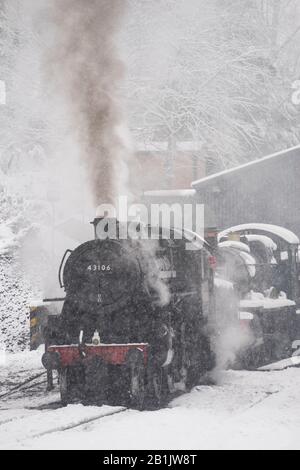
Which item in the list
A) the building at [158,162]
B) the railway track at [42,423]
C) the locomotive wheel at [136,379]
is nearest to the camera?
the railway track at [42,423]

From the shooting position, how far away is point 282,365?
498 inches

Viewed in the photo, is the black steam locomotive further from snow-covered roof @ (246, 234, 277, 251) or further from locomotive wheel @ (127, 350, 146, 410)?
snow-covered roof @ (246, 234, 277, 251)

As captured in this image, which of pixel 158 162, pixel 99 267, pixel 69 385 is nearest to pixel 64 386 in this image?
pixel 69 385

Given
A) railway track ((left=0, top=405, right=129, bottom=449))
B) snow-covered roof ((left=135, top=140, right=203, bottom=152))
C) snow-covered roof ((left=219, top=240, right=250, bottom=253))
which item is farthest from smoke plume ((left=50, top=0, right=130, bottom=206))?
snow-covered roof ((left=135, top=140, right=203, bottom=152))

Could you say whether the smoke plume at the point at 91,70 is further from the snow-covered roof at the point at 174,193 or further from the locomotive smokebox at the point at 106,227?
the snow-covered roof at the point at 174,193

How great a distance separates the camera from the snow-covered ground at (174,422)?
6.70 metres

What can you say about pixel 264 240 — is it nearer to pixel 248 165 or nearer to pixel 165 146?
pixel 248 165

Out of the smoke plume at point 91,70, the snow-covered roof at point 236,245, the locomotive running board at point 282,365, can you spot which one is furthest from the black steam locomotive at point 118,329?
the snow-covered roof at point 236,245

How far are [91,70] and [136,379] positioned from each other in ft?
19.1

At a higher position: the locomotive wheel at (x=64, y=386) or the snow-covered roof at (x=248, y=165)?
the snow-covered roof at (x=248, y=165)

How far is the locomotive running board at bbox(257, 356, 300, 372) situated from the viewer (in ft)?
39.9

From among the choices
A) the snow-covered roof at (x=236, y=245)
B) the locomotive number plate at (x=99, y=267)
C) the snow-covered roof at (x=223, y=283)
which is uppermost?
the snow-covered roof at (x=236, y=245)

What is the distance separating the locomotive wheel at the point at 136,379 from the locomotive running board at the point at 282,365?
3.84m

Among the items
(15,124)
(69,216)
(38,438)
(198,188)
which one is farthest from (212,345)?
(15,124)
